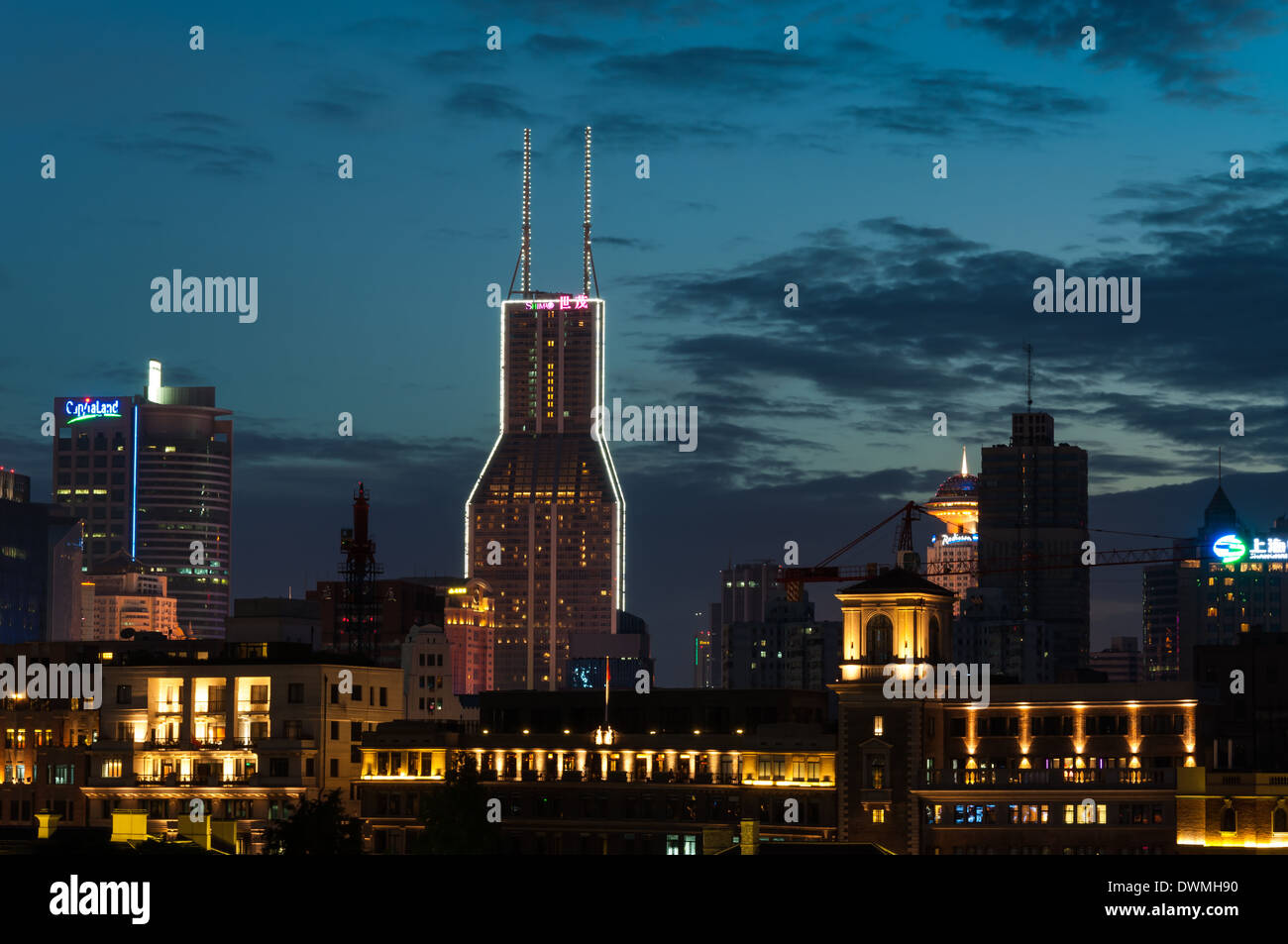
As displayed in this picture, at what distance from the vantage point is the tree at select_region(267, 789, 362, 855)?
167875 mm

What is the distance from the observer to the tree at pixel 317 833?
551 feet

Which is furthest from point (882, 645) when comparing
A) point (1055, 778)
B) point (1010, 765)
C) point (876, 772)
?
point (1055, 778)

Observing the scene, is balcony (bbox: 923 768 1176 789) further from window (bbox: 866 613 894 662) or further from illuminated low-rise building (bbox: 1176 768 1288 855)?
window (bbox: 866 613 894 662)

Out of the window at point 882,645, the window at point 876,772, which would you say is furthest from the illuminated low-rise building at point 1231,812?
the window at point 882,645

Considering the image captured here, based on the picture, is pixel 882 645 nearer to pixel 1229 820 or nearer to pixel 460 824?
pixel 1229 820

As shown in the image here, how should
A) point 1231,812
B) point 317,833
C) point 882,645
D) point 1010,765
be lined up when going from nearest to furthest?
point 317,833 < point 1231,812 < point 1010,765 < point 882,645

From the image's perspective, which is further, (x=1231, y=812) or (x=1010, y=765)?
(x=1010, y=765)

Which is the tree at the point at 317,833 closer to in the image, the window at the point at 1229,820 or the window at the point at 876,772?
the window at the point at 876,772

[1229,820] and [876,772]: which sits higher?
[876,772]

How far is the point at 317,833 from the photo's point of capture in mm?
169500
